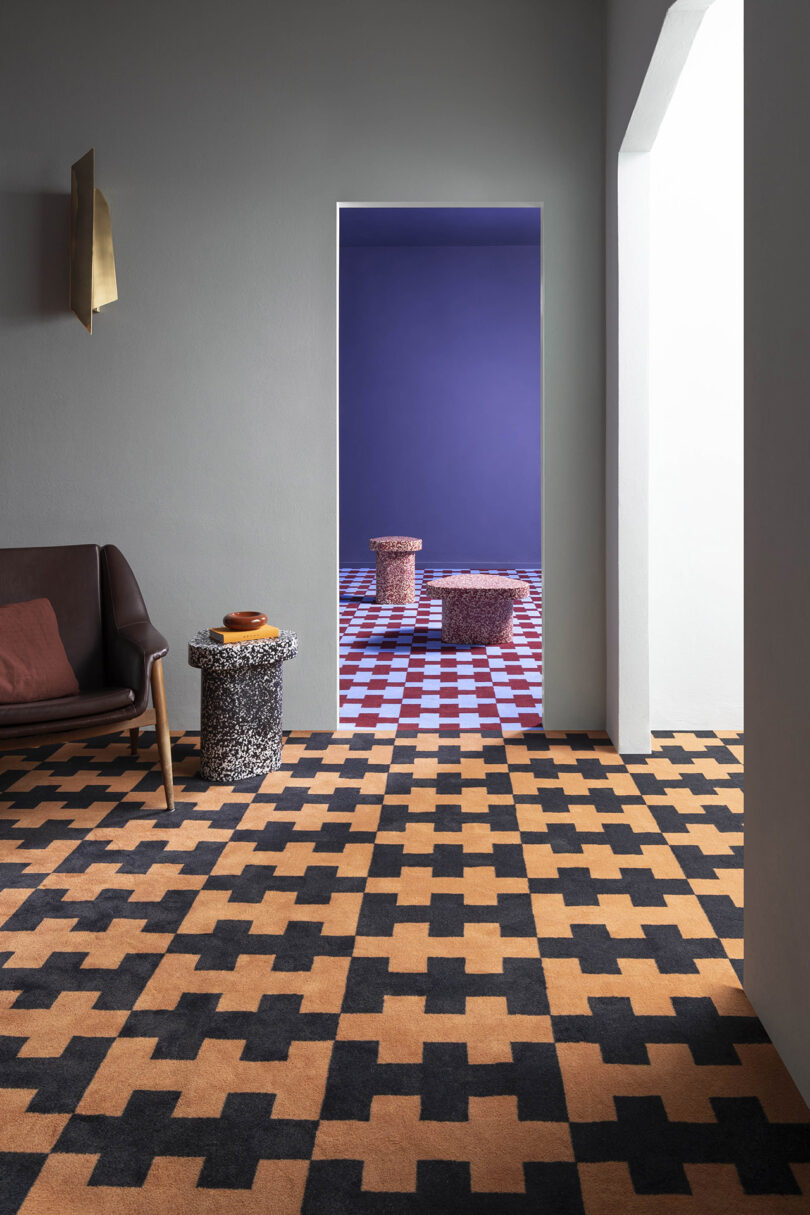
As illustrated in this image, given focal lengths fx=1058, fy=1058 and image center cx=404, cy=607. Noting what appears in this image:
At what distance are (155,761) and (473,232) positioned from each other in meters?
7.75

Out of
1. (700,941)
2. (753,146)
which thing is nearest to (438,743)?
(700,941)

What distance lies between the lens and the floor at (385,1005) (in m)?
1.88

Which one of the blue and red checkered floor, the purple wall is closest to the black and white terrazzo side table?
the blue and red checkered floor

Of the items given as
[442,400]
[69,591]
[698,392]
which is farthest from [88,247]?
[442,400]

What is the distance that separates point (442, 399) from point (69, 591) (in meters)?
7.72

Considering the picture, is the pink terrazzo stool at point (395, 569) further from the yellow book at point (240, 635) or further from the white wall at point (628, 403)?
the yellow book at point (240, 635)

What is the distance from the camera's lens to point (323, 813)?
12.5ft

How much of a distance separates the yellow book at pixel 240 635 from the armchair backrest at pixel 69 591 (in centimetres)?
48

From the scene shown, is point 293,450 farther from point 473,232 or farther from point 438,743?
point 473,232

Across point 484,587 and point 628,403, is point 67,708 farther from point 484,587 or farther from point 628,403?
point 484,587

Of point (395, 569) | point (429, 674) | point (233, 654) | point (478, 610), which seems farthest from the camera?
point (395, 569)

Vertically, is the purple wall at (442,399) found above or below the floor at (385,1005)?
above

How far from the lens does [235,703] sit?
4219 millimetres

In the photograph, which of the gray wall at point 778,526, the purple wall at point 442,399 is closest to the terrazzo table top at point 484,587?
the purple wall at point 442,399
